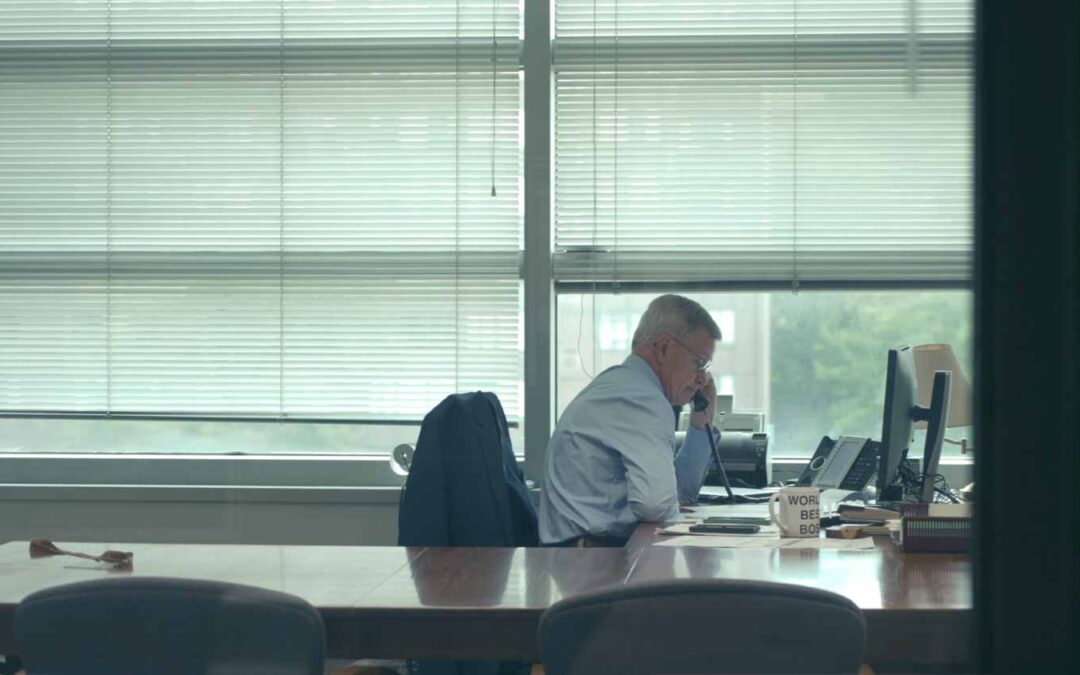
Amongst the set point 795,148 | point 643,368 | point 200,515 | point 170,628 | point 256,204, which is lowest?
point 200,515

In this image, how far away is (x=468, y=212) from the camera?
3539mm

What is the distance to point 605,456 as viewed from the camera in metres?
3.02

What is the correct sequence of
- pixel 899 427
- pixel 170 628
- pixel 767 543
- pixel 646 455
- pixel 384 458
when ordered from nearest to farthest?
pixel 170 628 → pixel 767 543 → pixel 646 455 → pixel 899 427 → pixel 384 458

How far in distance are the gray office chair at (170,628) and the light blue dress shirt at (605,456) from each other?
1.41m

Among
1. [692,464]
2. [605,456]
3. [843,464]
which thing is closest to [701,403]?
[692,464]

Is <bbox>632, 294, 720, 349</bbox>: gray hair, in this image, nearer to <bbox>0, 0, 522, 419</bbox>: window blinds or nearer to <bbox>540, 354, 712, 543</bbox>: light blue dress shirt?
<bbox>540, 354, 712, 543</bbox>: light blue dress shirt

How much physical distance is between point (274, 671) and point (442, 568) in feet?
2.22

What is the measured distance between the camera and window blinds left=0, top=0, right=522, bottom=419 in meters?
3.10

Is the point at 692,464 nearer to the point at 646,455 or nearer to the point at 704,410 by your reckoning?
the point at 704,410

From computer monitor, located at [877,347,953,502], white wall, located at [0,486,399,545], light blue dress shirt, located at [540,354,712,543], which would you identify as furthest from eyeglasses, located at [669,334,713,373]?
white wall, located at [0,486,399,545]

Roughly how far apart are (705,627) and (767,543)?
1.13 metres

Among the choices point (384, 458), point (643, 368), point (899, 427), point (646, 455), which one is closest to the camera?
point (646, 455)

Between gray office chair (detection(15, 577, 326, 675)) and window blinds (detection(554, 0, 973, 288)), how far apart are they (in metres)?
2.26

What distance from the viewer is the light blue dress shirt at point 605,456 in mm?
2947
